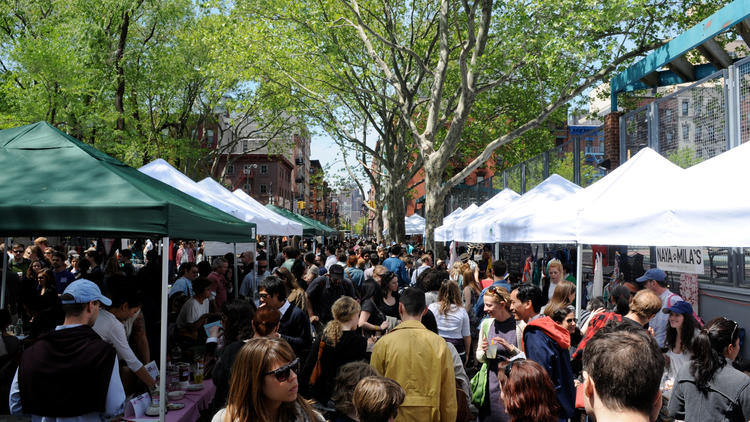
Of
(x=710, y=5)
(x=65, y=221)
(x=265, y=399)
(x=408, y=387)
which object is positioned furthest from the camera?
(x=710, y=5)

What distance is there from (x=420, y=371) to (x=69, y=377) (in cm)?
236

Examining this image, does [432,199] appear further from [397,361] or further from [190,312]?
[397,361]

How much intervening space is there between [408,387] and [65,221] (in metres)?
3.27

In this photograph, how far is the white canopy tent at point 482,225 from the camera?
1148 cm

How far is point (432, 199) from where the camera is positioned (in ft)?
62.7

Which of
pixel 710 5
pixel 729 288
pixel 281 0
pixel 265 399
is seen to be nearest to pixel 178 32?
pixel 281 0

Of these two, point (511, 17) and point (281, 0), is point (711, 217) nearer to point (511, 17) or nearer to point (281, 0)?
point (511, 17)

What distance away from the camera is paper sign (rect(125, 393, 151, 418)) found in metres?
4.66

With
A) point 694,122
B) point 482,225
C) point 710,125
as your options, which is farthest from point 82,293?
point 694,122

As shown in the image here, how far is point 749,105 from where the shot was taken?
7.87m

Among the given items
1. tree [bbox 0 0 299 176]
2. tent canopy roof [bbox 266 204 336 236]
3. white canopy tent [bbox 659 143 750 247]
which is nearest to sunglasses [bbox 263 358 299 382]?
white canopy tent [bbox 659 143 750 247]

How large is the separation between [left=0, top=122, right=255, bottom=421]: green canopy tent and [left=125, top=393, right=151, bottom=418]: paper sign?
17cm

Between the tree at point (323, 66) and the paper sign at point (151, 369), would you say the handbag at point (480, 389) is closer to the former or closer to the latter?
the paper sign at point (151, 369)

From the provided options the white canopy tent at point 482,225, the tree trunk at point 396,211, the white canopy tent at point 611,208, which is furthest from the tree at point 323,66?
the white canopy tent at point 611,208
